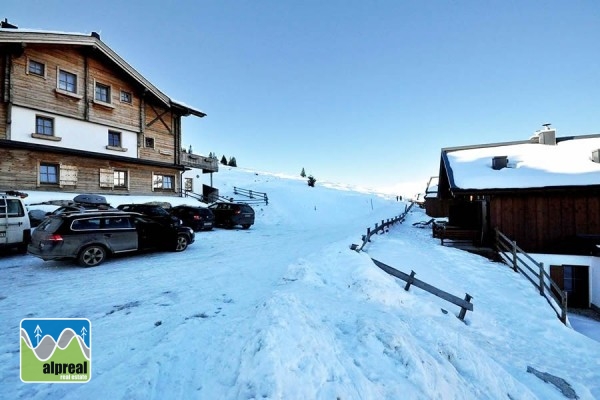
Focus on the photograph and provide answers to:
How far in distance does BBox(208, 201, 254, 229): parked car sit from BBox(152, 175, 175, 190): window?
24.1ft

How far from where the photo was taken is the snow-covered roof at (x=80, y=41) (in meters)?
14.8

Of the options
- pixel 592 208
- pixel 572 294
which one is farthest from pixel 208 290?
pixel 592 208

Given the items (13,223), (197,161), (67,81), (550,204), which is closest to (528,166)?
(550,204)

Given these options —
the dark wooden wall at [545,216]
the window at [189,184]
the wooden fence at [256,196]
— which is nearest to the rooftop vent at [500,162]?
the dark wooden wall at [545,216]

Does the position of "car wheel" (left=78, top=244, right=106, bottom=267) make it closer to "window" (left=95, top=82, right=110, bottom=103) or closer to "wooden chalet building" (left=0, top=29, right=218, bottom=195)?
"wooden chalet building" (left=0, top=29, right=218, bottom=195)

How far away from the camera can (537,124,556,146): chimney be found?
693 inches

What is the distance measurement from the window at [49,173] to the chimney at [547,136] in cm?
3218

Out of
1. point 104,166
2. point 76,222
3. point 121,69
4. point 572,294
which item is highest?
point 121,69

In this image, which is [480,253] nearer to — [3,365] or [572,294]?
[572,294]

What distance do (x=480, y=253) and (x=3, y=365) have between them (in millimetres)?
16665

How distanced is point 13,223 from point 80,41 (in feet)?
50.0

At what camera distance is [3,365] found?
11.2 feet

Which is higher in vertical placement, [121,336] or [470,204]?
[470,204]

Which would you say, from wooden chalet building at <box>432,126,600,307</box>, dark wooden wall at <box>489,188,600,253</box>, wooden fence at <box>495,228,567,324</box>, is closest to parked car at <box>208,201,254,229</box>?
wooden chalet building at <box>432,126,600,307</box>
